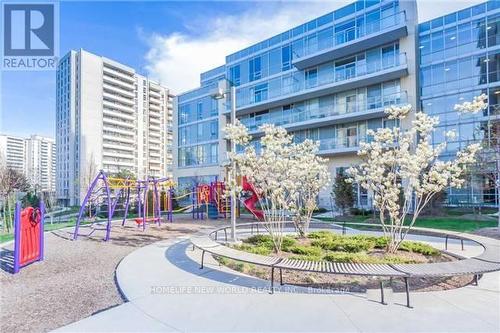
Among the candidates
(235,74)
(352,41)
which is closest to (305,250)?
(352,41)

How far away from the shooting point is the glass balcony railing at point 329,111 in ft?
81.7

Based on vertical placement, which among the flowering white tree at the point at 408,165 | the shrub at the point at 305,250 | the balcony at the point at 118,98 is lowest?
the shrub at the point at 305,250

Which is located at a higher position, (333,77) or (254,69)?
(254,69)

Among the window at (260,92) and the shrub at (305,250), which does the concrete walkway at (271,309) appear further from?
the window at (260,92)

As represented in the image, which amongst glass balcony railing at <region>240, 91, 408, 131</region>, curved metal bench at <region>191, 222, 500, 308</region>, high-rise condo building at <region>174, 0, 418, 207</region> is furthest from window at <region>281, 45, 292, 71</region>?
curved metal bench at <region>191, 222, 500, 308</region>

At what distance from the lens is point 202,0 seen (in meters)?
10.4

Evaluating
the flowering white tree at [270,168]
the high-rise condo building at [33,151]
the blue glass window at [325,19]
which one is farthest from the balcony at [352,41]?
the high-rise condo building at [33,151]

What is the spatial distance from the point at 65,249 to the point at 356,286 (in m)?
8.50

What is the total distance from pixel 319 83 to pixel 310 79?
1.54m

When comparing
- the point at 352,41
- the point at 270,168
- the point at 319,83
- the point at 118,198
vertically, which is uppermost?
the point at 352,41

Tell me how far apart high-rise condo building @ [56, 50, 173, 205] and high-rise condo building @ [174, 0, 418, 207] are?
46.9 metres

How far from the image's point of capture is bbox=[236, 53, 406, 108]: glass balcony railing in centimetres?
2525

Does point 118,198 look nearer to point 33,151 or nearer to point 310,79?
point 310,79

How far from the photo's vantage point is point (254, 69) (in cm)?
3494
